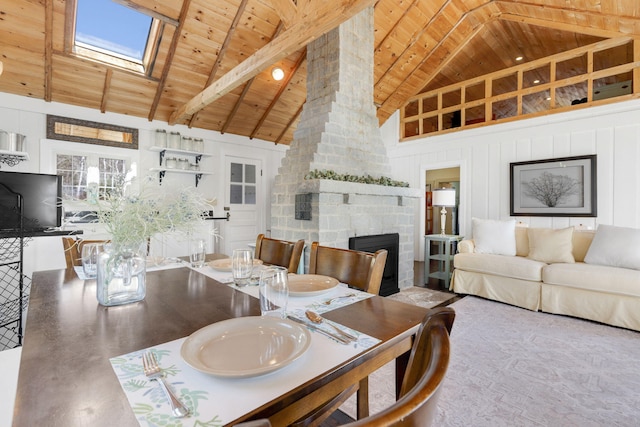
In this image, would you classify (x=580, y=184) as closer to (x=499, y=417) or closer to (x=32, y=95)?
(x=499, y=417)

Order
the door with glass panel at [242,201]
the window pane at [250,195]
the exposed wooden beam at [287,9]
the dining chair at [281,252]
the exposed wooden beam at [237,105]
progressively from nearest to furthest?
the dining chair at [281,252], the exposed wooden beam at [287,9], the exposed wooden beam at [237,105], the door with glass panel at [242,201], the window pane at [250,195]

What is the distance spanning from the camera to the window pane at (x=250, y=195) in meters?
5.66

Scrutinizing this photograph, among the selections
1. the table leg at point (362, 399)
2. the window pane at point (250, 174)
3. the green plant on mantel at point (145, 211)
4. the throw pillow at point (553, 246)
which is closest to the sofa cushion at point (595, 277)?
the throw pillow at point (553, 246)

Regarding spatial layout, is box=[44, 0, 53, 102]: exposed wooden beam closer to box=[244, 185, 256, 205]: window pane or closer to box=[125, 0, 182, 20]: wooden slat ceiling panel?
box=[125, 0, 182, 20]: wooden slat ceiling panel

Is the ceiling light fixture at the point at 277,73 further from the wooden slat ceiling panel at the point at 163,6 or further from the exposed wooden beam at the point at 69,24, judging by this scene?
the exposed wooden beam at the point at 69,24

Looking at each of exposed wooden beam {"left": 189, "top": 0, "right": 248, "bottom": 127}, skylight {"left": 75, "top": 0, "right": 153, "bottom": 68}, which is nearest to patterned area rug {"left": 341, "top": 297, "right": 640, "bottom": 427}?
exposed wooden beam {"left": 189, "top": 0, "right": 248, "bottom": 127}

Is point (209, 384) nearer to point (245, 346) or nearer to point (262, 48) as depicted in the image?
point (245, 346)

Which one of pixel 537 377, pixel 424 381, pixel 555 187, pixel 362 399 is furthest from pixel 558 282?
pixel 424 381

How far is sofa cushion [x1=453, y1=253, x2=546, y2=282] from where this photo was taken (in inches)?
128

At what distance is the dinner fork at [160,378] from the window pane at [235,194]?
4.88 metres

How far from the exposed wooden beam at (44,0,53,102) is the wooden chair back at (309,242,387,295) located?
3605 millimetres

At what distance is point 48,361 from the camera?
698mm

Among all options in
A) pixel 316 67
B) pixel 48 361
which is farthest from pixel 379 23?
pixel 48 361

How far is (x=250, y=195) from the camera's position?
573 cm
